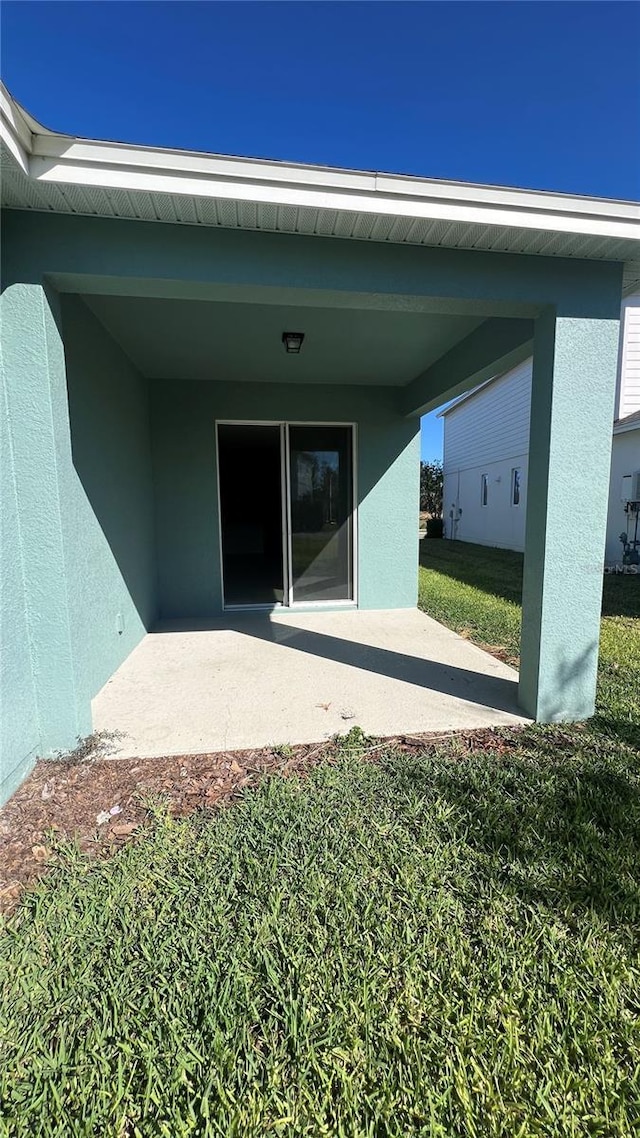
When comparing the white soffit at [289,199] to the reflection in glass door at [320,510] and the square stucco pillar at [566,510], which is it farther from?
the reflection in glass door at [320,510]

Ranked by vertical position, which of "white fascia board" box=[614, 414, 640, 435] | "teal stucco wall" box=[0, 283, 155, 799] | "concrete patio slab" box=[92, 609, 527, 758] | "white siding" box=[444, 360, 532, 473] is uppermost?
"white siding" box=[444, 360, 532, 473]

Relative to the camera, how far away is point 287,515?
19.6 ft

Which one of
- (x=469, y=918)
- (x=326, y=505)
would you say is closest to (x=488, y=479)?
(x=326, y=505)

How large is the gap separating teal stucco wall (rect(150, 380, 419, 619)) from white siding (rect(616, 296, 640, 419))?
7.52 m

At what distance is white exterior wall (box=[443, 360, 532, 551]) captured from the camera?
1371 cm

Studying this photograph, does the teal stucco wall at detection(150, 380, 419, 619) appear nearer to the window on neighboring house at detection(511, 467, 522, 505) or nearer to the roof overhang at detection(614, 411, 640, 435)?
the roof overhang at detection(614, 411, 640, 435)

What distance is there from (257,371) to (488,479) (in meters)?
12.7

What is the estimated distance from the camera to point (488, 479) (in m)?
16.0

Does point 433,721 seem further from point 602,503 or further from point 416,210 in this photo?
point 416,210

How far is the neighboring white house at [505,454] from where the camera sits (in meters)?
10.2

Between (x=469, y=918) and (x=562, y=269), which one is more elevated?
(x=562, y=269)

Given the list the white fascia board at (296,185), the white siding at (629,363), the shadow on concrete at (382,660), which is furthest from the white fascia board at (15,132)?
the white siding at (629,363)

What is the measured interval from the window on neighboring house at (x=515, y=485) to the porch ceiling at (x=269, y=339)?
9.70 metres

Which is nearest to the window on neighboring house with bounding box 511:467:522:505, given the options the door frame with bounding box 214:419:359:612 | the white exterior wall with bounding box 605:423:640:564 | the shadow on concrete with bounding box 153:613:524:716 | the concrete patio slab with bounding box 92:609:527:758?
the white exterior wall with bounding box 605:423:640:564
